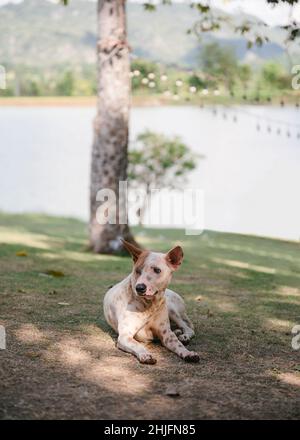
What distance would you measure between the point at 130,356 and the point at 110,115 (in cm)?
698

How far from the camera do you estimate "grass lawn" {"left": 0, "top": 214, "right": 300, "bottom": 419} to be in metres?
4.52

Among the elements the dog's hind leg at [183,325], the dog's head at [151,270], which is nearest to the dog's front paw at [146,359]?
the dog's head at [151,270]

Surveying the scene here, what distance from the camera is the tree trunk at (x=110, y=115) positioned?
11.7m

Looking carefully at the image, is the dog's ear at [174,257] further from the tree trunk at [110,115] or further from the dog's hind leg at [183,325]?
the tree trunk at [110,115]

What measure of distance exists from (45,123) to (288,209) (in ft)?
135

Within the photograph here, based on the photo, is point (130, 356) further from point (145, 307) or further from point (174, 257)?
point (174, 257)

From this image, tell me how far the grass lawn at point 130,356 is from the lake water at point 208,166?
602 cm

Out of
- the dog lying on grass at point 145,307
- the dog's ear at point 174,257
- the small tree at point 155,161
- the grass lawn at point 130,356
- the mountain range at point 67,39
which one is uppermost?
the mountain range at point 67,39

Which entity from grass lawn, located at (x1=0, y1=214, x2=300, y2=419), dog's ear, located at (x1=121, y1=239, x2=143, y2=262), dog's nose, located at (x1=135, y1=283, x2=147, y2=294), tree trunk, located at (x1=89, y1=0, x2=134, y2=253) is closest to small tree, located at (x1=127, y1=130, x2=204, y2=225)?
tree trunk, located at (x1=89, y1=0, x2=134, y2=253)

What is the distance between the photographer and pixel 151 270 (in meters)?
5.55
